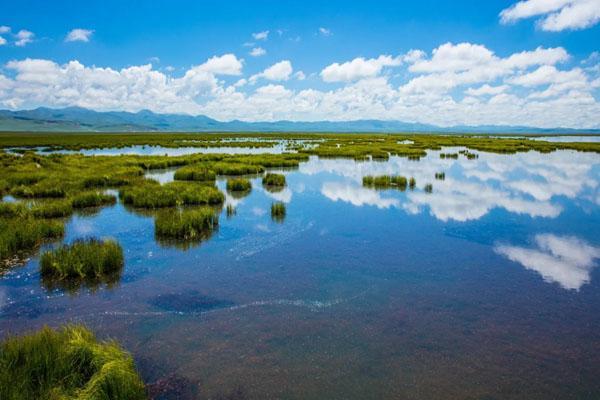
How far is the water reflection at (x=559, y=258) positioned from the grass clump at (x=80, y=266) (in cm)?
1251

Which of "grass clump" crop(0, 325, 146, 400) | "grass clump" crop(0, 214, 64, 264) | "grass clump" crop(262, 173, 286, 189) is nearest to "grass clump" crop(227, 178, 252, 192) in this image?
"grass clump" crop(262, 173, 286, 189)

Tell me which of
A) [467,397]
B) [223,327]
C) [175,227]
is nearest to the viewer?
[467,397]

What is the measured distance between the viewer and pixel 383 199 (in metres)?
23.1

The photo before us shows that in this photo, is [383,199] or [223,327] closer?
[223,327]

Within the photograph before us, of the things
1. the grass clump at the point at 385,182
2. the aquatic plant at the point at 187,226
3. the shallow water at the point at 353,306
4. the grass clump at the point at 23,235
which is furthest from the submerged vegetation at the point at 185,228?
the grass clump at the point at 385,182

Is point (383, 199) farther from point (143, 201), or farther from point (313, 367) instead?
point (313, 367)

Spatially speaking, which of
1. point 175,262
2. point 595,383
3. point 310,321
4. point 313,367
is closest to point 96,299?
point 175,262

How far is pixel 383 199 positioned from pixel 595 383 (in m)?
16.9

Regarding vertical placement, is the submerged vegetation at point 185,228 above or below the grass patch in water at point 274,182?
below

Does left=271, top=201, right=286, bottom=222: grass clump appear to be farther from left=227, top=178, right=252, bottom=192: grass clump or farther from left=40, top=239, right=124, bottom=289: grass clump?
left=40, top=239, right=124, bottom=289: grass clump

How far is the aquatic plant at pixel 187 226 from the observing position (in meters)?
15.2

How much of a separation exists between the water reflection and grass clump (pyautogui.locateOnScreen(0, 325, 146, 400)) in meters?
10.9

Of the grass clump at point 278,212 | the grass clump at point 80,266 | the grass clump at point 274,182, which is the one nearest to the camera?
the grass clump at point 80,266

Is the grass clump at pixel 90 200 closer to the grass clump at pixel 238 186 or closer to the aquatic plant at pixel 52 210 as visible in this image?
the aquatic plant at pixel 52 210
